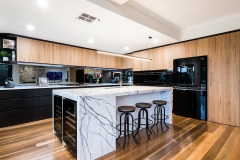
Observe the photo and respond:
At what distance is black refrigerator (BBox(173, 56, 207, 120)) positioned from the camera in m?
3.72

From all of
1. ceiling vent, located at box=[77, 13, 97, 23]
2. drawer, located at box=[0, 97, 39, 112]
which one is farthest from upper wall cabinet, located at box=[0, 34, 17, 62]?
ceiling vent, located at box=[77, 13, 97, 23]

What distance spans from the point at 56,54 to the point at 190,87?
431 cm

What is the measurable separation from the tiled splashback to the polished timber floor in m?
1.47

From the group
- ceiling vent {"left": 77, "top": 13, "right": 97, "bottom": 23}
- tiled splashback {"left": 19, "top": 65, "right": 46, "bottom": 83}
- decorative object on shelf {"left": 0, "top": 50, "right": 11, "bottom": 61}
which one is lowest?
tiled splashback {"left": 19, "top": 65, "right": 46, "bottom": 83}

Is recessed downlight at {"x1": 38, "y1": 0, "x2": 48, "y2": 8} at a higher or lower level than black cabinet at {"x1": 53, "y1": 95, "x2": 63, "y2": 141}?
higher

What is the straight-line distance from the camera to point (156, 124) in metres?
3.33

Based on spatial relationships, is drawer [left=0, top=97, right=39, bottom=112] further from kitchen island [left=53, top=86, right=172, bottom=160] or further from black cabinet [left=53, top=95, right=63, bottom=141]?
kitchen island [left=53, top=86, right=172, bottom=160]

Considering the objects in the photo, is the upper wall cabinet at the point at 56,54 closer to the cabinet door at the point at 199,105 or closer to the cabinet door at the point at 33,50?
the cabinet door at the point at 33,50

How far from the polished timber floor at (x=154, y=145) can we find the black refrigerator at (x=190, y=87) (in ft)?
2.44

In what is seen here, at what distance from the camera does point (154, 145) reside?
2305 millimetres

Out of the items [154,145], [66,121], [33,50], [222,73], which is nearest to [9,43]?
[33,50]

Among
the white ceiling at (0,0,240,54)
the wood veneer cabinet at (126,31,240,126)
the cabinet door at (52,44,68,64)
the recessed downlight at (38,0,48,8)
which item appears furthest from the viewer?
the cabinet door at (52,44,68,64)

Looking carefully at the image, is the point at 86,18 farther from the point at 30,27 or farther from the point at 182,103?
the point at 182,103

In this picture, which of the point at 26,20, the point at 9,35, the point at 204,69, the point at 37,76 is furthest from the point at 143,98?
the point at 9,35
